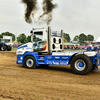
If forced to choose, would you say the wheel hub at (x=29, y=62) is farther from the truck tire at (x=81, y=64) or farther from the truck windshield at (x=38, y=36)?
the truck tire at (x=81, y=64)

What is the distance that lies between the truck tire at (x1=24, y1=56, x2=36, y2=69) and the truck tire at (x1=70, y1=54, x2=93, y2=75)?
8.94ft

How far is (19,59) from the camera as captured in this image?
9852 millimetres

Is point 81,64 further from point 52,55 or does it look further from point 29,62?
point 29,62

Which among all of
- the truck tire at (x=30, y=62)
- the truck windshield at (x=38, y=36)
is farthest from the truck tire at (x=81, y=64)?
the truck tire at (x=30, y=62)

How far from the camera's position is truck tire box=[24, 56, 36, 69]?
9.21 metres

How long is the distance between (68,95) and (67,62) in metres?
3.57

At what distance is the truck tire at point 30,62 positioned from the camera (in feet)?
30.2

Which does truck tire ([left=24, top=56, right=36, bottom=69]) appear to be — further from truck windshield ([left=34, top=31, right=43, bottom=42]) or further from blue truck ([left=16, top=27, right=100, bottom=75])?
truck windshield ([left=34, top=31, right=43, bottom=42])

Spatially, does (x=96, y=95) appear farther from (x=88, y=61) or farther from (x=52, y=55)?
(x=52, y=55)

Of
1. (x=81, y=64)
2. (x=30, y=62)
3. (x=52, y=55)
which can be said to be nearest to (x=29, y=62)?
(x=30, y=62)

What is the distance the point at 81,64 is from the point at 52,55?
1.88 metres

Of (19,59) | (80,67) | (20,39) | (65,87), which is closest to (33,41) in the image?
(19,59)

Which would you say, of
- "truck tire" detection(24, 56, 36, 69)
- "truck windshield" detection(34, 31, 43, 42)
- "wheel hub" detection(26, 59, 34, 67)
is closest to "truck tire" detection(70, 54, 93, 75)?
"truck windshield" detection(34, 31, 43, 42)

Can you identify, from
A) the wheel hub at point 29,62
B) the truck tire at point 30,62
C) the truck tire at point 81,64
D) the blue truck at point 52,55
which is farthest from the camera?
the wheel hub at point 29,62
